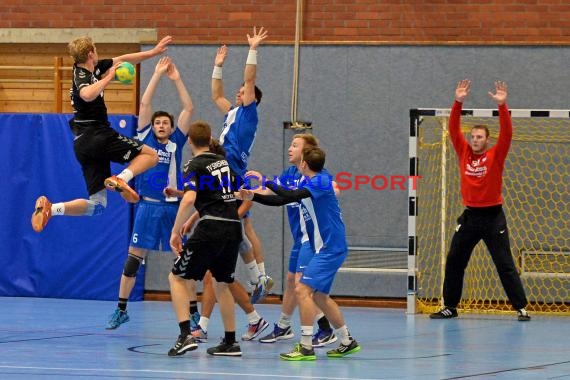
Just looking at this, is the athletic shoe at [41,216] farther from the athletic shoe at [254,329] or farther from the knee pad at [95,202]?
the athletic shoe at [254,329]

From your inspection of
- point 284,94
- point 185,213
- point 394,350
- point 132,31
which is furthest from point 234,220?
point 132,31

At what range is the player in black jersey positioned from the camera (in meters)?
9.15

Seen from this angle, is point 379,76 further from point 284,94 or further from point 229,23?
point 229,23

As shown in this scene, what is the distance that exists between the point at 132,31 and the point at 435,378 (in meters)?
9.18

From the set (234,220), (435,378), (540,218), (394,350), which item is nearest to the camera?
(435,378)

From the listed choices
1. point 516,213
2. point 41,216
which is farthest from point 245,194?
point 516,213

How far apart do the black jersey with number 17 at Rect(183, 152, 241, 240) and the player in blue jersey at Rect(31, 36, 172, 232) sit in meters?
1.26

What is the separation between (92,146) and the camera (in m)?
10.5

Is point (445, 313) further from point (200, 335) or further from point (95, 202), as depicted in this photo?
point (95, 202)

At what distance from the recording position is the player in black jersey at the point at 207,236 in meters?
9.15

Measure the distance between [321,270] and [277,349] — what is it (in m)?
1.16

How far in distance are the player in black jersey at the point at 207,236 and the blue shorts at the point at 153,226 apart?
249cm

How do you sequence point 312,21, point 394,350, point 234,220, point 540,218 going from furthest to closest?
point 312,21 < point 540,218 < point 394,350 < point 234,220

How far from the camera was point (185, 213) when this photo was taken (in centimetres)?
932
